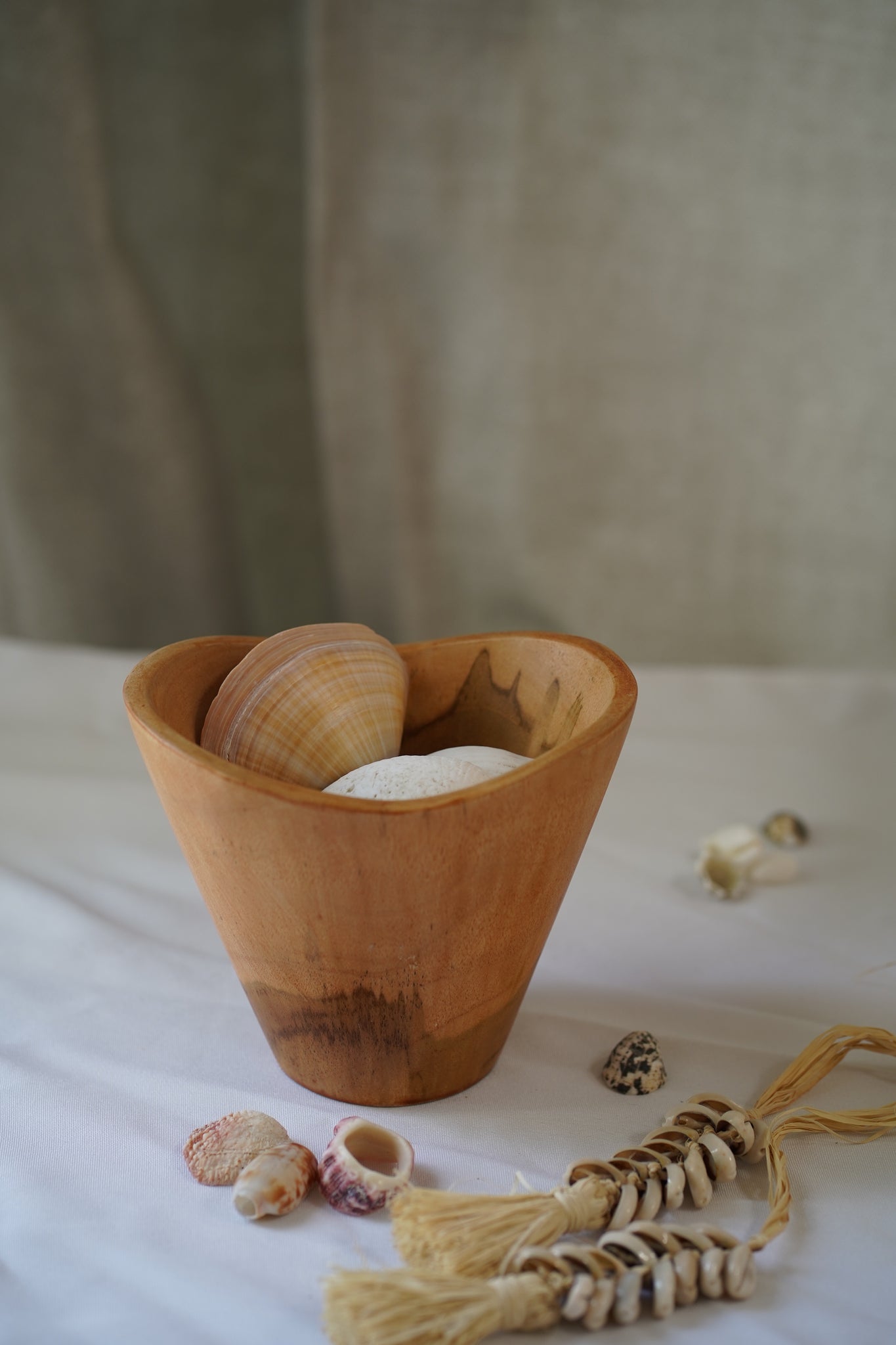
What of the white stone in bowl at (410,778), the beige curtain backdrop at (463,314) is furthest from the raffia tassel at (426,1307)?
the beige curtain backdrop at (463,314)

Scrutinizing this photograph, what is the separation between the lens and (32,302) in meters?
1.35

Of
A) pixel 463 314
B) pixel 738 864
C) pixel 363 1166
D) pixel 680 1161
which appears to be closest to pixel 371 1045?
pixel 363 1166

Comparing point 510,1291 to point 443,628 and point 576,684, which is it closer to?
point 576,684

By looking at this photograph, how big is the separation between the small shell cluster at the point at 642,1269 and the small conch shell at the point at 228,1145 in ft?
0.48

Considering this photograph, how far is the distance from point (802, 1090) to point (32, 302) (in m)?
1.22

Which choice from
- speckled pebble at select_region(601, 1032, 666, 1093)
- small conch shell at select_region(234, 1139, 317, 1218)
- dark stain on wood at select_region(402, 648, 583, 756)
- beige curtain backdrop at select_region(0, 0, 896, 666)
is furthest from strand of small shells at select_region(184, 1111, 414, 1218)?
beige curtain backdrop at select_region(0, 0, 896, 666)

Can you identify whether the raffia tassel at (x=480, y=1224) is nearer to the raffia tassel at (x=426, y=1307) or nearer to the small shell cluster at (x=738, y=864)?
the raffia tassel at (x=426, y=1307)

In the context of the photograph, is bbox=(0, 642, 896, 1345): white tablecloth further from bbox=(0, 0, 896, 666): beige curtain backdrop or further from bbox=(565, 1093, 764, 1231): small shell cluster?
bbox=(0, 0, 896, 666): beige curtain backdrop

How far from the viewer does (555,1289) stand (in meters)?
0.45

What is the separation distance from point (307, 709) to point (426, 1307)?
308 mm

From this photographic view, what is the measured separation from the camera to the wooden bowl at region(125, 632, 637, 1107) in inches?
19.6

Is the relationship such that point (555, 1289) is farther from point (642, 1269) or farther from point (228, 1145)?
point (228, 1145)

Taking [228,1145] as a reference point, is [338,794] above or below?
above

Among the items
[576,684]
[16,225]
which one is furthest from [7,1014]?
[16,225]
